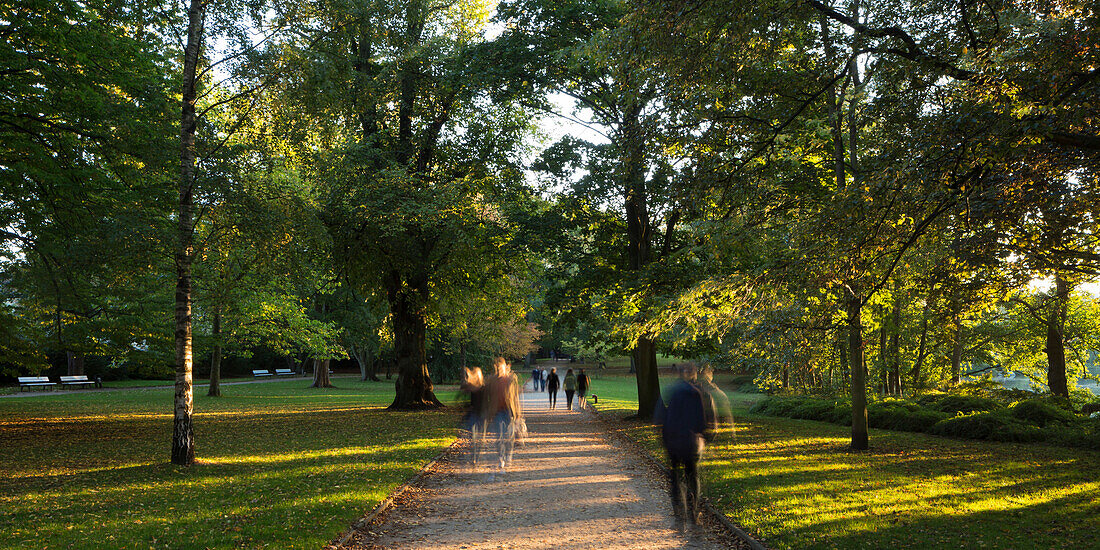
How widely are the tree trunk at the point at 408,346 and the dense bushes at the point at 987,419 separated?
14292 mm

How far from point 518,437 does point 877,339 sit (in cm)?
1811

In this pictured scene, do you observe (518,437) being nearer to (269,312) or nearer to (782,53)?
(782,53)

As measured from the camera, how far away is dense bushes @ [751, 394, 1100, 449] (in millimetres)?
13430

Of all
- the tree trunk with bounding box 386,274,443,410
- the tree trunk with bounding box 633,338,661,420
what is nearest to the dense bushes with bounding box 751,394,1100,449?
the tree trunk with bounding box 633,338,661,420

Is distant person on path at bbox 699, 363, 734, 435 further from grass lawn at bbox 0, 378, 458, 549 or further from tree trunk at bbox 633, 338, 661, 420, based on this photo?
grass lawn at bbox 0, 378, 458, 549

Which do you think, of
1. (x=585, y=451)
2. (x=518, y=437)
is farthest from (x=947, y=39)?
(x=518, y=437)

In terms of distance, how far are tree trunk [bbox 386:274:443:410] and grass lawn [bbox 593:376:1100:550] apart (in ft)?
40.3

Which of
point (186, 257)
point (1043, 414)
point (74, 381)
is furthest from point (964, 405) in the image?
point (74, 381)

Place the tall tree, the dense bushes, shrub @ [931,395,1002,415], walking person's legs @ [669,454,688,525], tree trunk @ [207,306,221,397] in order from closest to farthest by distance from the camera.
Answer: 1. walking person's legs @ [669,454,688,525]
2. the dense bushes
3. shrub @ [931,395,1002,415]
4. the tall tree
5. tree trunk @ [207,306,221,397]

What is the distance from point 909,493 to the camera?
8.59 metres

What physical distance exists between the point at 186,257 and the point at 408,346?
13693mm

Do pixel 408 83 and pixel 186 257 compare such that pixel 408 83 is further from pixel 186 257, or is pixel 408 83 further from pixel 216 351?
pixel 216 351

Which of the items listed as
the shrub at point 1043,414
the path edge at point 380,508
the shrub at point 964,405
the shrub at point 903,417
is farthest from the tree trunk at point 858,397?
the path edge at point 380,508

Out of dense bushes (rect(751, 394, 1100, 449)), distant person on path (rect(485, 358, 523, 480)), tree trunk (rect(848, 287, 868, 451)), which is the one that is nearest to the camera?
distant person on path (rect(485, 358, 523, 480))
